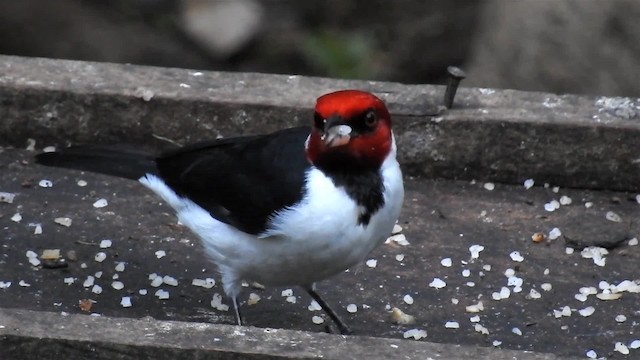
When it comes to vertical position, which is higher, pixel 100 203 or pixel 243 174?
pixel 243 174

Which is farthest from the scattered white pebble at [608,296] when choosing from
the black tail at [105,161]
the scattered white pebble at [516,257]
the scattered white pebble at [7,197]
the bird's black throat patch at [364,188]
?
the scattered white pebble at [7,197]

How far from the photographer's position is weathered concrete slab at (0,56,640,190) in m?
4.84

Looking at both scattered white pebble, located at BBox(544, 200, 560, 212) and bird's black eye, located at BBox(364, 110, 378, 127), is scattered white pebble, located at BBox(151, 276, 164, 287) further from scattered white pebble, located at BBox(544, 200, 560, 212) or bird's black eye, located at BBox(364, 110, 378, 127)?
scattered white pebble, located at BBox(544, 200, 560, 212)

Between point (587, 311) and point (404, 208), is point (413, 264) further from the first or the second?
point (587, 311)

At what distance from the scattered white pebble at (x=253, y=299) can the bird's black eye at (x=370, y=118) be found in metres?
0.88

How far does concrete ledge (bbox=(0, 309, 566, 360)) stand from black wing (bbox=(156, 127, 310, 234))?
1.69ft

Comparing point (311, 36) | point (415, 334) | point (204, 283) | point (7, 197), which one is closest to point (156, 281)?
point (204, 283)

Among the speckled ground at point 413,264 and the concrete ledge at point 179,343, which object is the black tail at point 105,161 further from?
the concrete ledge at point 179,343

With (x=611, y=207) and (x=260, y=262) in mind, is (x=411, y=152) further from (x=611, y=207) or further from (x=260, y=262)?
(x=260, y=262)

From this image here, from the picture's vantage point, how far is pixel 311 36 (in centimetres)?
908

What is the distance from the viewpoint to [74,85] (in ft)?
16.1

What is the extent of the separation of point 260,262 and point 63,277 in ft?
2.49

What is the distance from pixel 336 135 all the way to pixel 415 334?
2.55ft

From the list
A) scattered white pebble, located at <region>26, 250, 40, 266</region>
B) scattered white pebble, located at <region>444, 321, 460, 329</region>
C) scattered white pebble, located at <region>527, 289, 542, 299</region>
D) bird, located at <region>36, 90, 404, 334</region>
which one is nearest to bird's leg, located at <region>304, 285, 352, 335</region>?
bird, located at <region>36, 90, 404, 334</region>
